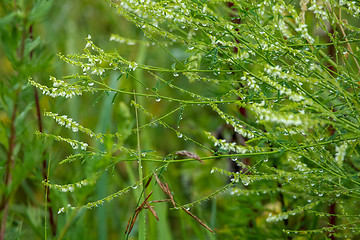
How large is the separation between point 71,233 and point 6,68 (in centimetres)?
189

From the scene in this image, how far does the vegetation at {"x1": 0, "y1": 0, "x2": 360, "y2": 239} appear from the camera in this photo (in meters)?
0.81

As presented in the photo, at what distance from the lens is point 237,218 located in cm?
145

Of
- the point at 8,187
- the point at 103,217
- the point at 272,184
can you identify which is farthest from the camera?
the point at 103,217

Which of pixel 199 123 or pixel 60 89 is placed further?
pixel 199 123

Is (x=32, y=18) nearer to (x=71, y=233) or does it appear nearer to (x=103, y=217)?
(x=71, y=233)

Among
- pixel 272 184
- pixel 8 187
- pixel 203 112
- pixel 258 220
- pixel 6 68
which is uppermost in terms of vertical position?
pixel 6 68

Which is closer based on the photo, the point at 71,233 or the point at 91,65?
the point at 91,65

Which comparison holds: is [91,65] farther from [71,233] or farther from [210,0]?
[71,233]

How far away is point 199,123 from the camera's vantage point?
87.5 inches

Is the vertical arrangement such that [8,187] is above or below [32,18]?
below

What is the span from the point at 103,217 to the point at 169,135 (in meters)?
0.95

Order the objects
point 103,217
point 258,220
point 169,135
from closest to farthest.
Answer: point 103,217
point 258,220
point 169,135

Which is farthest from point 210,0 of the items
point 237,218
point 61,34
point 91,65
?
point 61,34

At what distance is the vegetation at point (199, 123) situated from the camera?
81cm
